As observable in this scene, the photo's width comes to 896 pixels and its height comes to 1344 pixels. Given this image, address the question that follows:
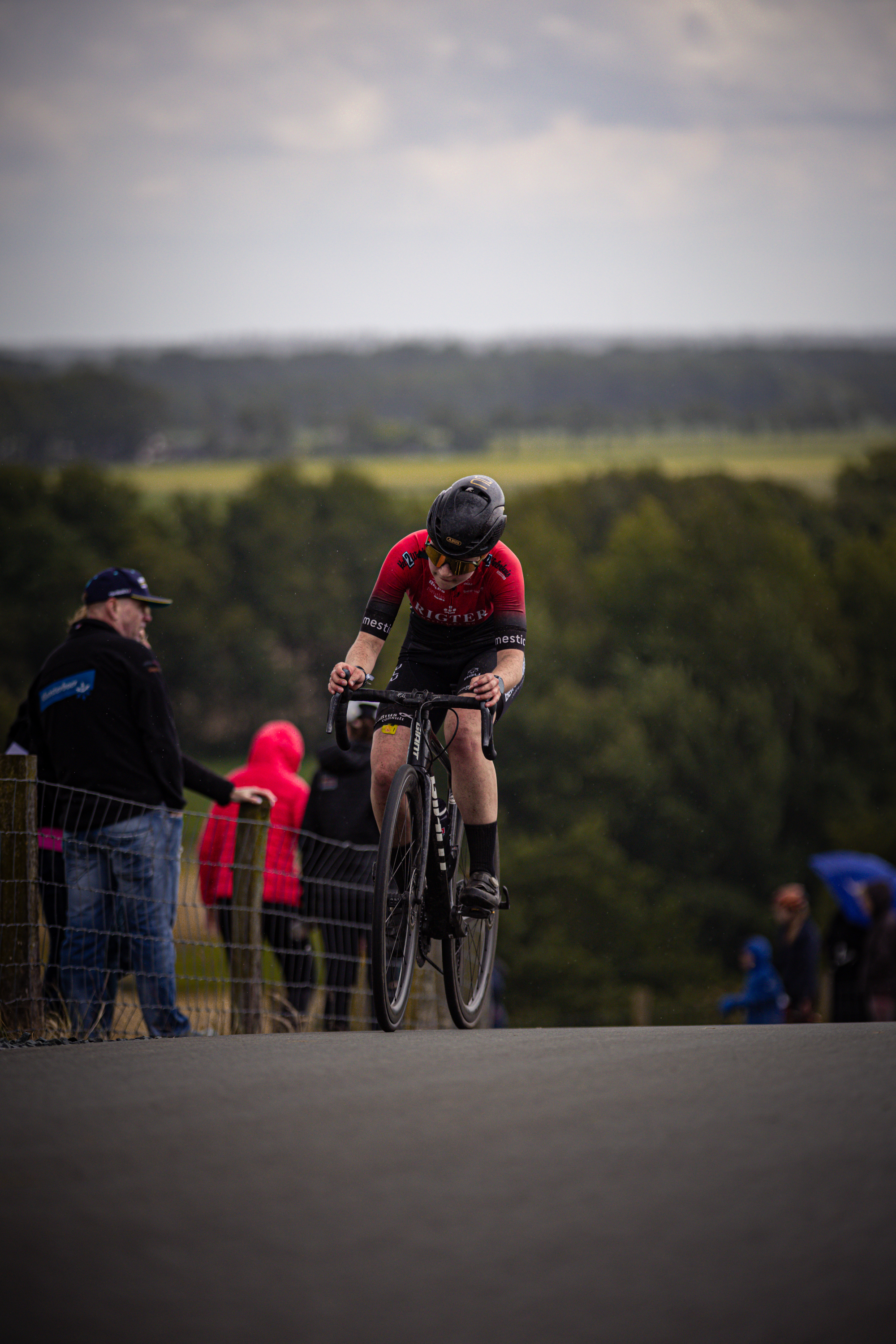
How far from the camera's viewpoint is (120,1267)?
268 centimetres

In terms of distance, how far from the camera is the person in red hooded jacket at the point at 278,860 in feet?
27.9

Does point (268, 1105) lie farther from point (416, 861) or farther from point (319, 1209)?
point (416, 861)

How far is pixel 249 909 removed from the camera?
27.1 feet

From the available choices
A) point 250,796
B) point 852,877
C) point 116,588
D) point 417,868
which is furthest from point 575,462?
point 417,868

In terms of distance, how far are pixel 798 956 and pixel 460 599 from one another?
6.81 m

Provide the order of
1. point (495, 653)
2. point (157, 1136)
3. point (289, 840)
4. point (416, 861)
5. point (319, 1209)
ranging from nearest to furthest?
point (319, 1209) < point (157, 1136) < point (416, 861) < point (495, 653) < point (289, 840)

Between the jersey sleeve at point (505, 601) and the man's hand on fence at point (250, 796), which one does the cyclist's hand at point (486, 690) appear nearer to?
the jersey sleeve at point (505, 601)

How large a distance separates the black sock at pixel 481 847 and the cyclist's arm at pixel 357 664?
84 centimetres

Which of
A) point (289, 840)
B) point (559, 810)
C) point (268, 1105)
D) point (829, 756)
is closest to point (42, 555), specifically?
point (559, 810)

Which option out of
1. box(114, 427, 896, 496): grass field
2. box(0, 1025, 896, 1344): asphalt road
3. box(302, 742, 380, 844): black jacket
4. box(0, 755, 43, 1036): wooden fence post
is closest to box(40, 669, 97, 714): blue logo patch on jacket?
box(0, 755, 43, 1036): wooden fence post

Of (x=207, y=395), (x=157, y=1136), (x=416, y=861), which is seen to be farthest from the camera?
(x=207, y=395)

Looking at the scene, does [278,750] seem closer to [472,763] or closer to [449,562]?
[472,763]

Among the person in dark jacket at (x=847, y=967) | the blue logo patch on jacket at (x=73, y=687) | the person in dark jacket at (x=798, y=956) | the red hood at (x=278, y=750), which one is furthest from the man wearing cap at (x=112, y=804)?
Result: the person in dark jacket at (x=847, y=967)

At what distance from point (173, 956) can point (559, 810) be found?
48.8 m
